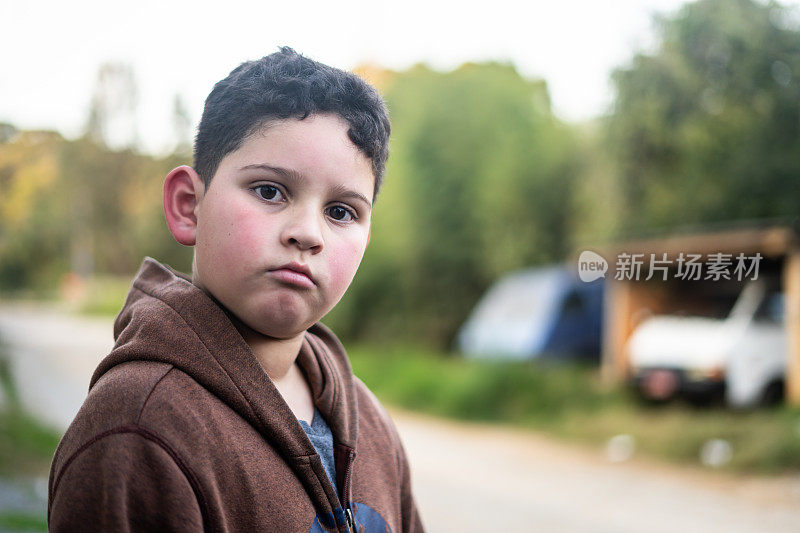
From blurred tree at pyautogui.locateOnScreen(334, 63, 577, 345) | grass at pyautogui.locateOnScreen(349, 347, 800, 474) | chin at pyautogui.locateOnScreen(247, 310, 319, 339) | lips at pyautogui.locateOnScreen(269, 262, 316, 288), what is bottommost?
grass at pyautogui.locateOnScreen(349, 347, 800, 474)

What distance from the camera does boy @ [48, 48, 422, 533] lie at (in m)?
0.76

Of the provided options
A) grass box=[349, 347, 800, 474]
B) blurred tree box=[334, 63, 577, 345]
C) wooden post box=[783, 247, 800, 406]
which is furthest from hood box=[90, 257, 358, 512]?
blurred tree box=[334, 63, 577, 345]

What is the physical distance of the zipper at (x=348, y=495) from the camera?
0.94m

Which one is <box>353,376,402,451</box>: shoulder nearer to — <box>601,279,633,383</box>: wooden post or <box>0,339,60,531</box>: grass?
<box>0,339,60,531</box>: grass

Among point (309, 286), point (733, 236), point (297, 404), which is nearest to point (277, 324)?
point (309, 286)

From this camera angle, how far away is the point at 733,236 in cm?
684

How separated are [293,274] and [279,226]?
6cm

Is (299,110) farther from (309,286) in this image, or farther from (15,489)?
(15,489)

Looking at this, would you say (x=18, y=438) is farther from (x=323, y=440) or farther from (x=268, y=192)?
(x=268, y=192)

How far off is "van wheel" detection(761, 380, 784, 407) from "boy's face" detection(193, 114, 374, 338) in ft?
24.6

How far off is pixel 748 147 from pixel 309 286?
22.7 ft

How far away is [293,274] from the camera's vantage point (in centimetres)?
87

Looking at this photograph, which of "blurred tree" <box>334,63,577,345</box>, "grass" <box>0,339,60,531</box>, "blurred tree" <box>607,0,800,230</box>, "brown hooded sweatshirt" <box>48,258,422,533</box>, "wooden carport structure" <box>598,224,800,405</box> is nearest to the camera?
"brown hooded sweatshirt" <box>48,258,422,533</box>

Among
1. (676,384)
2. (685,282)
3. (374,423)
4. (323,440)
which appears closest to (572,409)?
(676,384)
